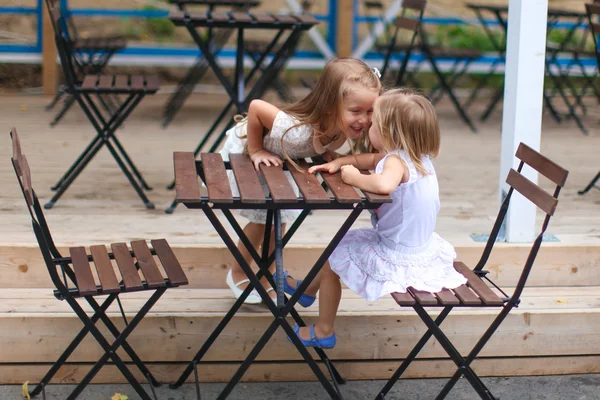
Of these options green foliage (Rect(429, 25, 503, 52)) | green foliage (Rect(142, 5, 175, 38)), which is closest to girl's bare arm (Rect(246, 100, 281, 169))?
green foliage (Rect(142, 5, 175, 38))

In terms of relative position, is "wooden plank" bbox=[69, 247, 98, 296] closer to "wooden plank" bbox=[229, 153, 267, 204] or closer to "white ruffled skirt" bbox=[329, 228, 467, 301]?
"wooden plank" bbox=[229, 153, 267, 204]

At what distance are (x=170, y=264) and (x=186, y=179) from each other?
344mm

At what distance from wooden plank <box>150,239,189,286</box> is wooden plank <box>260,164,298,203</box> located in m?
0.42

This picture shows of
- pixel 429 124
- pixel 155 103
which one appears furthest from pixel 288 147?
pixel 155 103

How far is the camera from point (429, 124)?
2.88m

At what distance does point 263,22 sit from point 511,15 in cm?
114

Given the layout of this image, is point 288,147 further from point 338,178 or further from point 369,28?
point 369,28

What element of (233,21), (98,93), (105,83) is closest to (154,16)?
(105,83)

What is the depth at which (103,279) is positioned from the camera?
287 centimetres

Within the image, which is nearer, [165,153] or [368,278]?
[368,278]

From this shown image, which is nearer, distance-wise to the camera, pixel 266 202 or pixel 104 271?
pixel 266 202

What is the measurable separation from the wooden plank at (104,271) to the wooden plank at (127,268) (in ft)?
0.10

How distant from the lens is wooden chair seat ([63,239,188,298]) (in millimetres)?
2797

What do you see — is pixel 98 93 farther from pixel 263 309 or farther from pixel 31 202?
pixel 31 202
